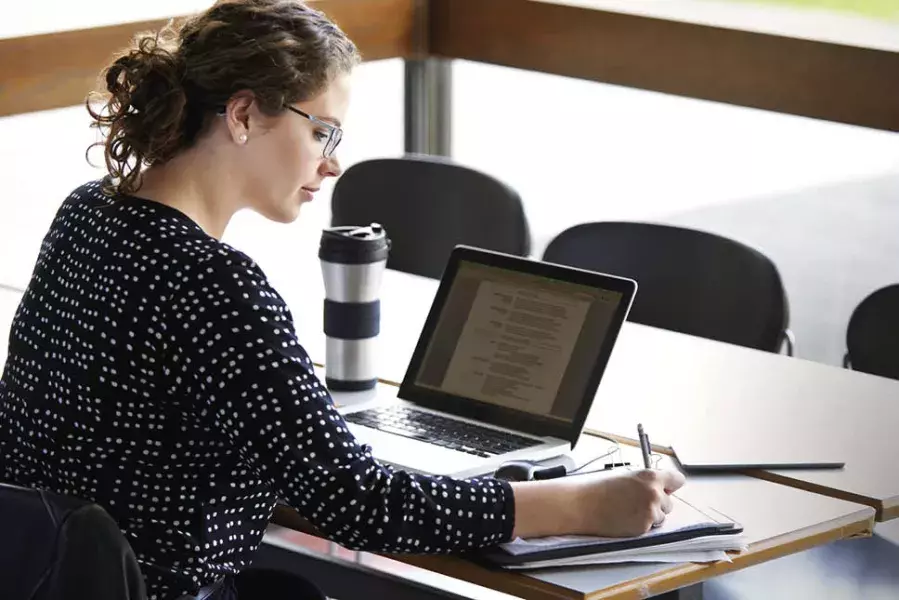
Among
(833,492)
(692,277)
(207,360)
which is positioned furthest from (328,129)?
(692,277)

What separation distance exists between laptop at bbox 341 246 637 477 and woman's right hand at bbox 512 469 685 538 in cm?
21

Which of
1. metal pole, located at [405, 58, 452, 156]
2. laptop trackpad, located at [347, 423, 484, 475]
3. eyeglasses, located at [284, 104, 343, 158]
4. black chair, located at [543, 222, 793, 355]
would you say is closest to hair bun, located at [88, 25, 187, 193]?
eyeglasses, located at [284, 104, 343, 158]

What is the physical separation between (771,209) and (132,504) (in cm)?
268

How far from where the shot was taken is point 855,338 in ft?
8.71

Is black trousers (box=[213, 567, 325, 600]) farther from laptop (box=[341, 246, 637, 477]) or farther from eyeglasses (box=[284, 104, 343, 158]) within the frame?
eyeglasses (box=[284, 104, 343, 158])

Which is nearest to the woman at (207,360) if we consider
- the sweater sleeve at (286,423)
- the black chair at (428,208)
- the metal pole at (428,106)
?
the sweater sleeve at (286,423)

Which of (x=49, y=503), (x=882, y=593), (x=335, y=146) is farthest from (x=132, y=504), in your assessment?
(x=882, y=593)

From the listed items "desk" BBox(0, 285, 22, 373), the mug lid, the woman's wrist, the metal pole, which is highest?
the metal pole

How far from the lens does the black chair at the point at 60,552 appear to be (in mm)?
1388

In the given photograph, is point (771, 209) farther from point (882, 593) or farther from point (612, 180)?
point (882, 593)

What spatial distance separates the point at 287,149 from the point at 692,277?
1229mm

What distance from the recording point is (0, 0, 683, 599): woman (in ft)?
5.07

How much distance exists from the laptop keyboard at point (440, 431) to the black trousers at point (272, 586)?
24cm

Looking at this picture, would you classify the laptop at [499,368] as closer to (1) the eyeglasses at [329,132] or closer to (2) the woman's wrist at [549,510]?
(2) the woman's wrist at [549,510]
